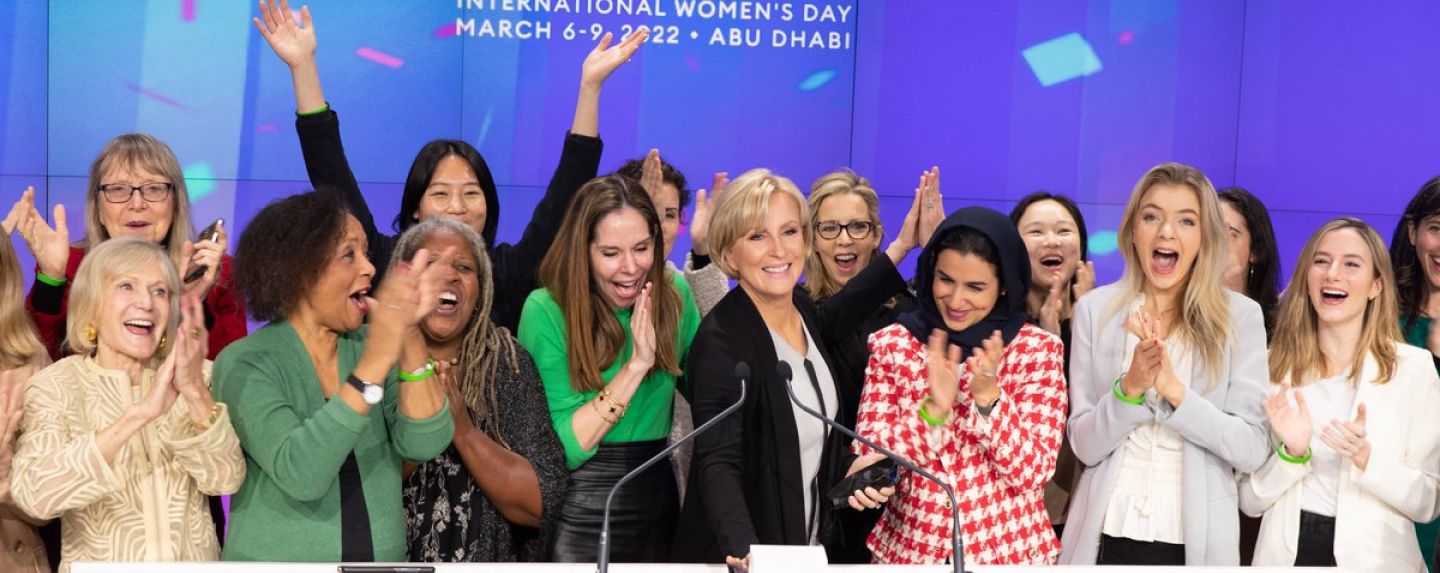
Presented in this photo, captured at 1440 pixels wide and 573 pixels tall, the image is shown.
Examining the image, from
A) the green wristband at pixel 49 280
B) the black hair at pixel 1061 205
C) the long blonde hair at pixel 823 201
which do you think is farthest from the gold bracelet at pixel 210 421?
the black hair at pixel 1061 205

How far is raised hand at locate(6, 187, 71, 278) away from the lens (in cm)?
365

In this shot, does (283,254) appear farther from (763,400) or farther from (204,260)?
(763,400)

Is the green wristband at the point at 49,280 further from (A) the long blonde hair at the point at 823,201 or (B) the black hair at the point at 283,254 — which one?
(A) the long blonde hair at the point at 823,201

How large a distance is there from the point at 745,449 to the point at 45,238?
1.98m

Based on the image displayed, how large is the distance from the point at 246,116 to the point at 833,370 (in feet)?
9.31

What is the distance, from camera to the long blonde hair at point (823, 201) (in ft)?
13.4

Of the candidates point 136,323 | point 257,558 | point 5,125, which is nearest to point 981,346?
point 257,558

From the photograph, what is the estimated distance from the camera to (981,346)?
316 cm


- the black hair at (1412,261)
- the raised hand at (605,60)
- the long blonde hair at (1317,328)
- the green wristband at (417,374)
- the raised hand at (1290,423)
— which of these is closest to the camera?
the green wristband at (417,374)

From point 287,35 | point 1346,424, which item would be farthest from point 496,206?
point 1346,424

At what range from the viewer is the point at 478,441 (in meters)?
3.12

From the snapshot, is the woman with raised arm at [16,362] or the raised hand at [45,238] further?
the raised hand at [45,238]

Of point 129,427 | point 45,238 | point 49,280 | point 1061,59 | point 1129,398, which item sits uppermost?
point 1061,59

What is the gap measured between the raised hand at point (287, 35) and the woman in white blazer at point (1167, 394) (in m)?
2.23
